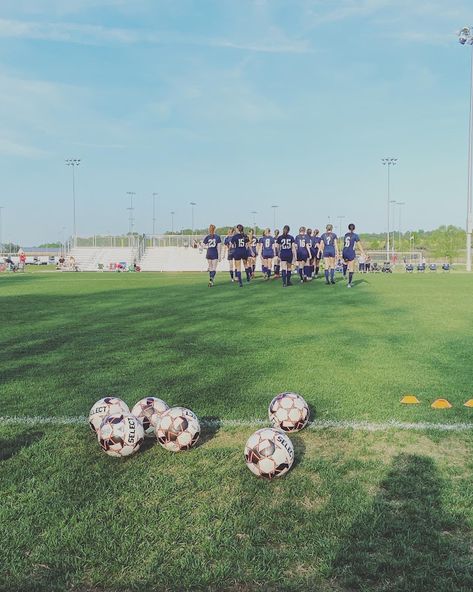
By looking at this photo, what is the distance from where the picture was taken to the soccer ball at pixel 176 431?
173 inches

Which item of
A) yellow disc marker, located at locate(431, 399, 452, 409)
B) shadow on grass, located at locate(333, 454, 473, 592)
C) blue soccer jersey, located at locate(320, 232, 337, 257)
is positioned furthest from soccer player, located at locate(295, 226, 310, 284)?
shadow on grass, located at locate(333, 454, 473, 592)

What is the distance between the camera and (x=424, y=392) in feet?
20.1

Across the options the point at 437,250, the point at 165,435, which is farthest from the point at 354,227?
the point at 437,250

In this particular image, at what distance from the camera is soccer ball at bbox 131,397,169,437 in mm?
4789

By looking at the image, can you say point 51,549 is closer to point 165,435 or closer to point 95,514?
point 95,514

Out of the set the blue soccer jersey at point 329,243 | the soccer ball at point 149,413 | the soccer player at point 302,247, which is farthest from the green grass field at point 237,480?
the soccer player at point 302,247

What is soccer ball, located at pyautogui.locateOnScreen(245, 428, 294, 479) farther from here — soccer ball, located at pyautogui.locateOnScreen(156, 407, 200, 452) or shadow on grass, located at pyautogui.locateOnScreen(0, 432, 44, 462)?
shadow on grass, located at pyautogui.locateOnScreen(0, 432, 44, 462)

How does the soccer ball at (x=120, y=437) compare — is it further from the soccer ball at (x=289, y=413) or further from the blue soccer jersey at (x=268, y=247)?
the blue soccer jersey at (x=268, y=247)

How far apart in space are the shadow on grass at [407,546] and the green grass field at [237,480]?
1cm

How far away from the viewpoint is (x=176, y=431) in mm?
4398

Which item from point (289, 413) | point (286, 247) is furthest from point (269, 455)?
point (286, 247)

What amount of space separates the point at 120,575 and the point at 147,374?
13.8 feet

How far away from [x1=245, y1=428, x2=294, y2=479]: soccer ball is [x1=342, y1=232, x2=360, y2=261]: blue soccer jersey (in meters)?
17.6

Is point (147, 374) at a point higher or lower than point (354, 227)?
lower
